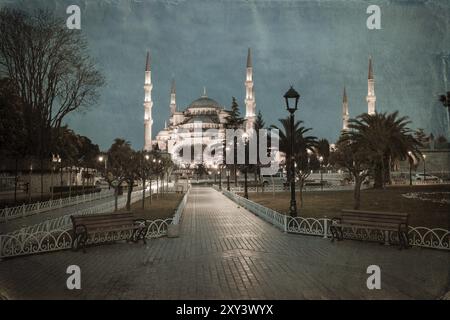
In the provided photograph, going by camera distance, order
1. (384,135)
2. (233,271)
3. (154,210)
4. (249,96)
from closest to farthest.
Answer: (233,271), (154,210), (384,135), (249,96)

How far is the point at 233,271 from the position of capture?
24.2ft

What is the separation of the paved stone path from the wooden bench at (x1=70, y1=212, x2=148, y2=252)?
47 centimetres

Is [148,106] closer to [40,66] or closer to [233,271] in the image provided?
[40,66]

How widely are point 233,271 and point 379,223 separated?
14.6ft

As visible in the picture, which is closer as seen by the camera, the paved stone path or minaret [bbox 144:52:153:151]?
the paved stone path

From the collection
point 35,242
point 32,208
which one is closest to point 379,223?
point 35,242

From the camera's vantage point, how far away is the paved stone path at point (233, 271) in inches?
240

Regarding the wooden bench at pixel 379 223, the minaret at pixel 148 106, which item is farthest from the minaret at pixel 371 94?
the wooden bench at pixel 379 223

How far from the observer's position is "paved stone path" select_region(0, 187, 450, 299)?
610cm

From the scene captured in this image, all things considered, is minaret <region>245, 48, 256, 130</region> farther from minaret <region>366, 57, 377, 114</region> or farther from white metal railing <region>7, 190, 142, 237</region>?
white metal railing <region>7, 190, 142, 237</region>

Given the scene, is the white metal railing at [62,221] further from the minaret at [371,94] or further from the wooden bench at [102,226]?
the minaret at [371,94]

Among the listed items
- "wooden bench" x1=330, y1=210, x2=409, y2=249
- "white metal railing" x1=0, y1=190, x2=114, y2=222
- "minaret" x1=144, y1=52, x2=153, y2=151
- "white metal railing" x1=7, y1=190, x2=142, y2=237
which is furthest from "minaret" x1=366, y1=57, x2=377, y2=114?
"wooden bench" x1=330, y1=210, x2=409, y2=249

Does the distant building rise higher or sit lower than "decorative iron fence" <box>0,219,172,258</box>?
higher
